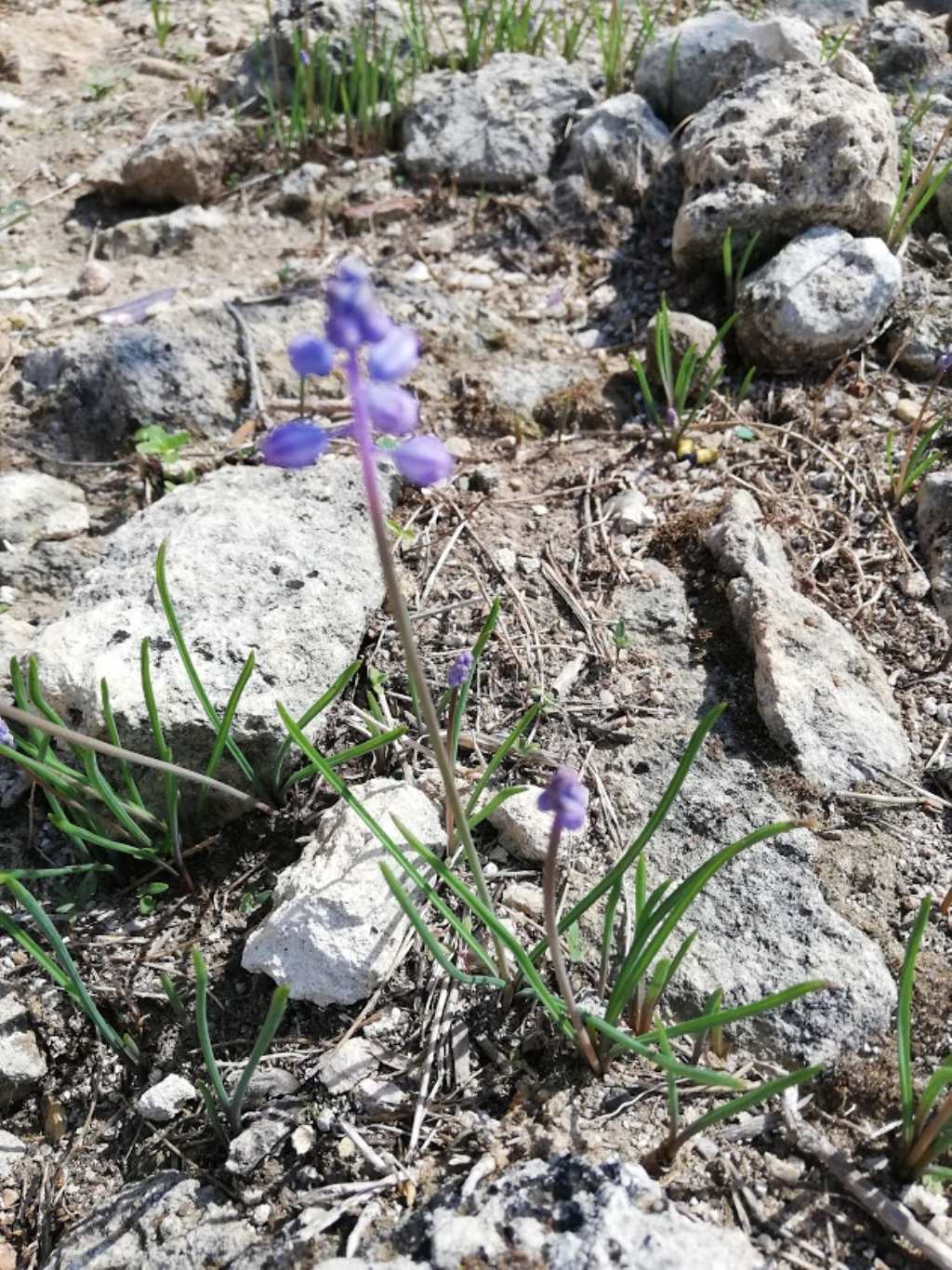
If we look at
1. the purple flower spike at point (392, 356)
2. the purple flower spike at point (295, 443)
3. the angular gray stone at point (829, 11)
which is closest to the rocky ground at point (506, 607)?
the angular gray stone at point (829, 11)

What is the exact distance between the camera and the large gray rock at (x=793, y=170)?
3.57 m

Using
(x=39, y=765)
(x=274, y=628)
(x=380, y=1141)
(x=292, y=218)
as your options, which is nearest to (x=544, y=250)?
(x=292, y=218)

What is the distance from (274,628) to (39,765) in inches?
26.3

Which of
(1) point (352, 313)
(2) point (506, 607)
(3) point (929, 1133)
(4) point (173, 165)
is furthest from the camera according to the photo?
(4) point (173, 165)

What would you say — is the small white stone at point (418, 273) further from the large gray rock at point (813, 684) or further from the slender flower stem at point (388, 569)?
the slender flower stem at point (388, 569)

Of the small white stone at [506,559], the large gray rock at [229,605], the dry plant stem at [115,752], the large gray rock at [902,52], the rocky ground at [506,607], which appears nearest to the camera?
the dry plant stem at [115,752]

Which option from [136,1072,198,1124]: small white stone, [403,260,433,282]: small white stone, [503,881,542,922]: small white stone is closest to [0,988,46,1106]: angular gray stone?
[136,1072,198,1124]: small white stone

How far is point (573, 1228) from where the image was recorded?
5.08ft

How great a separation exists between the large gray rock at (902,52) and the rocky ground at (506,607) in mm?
26

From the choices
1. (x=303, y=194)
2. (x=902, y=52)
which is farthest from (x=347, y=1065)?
(x=902, y=52)

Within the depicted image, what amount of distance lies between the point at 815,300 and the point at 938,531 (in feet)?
3.23

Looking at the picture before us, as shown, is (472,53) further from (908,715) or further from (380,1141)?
(380,1141)

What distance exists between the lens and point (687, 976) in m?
2.05

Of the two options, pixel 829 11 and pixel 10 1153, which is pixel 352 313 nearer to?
pixel 10 1153
